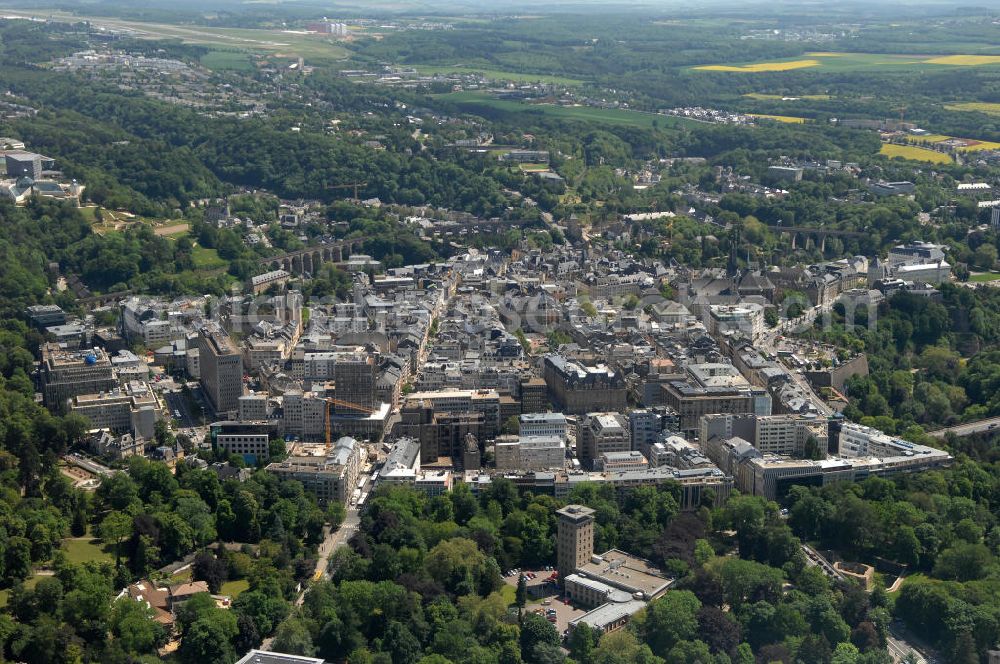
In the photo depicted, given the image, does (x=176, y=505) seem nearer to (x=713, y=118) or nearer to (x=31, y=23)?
(x=713, y=118)

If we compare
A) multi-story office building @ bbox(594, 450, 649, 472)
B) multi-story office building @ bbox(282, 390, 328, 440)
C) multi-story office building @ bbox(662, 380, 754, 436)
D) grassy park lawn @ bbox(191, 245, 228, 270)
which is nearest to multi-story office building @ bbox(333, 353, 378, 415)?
multi-story office building @ bbox(282, 390, 328, 440)

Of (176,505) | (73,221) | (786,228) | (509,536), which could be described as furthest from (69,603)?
(786,228)

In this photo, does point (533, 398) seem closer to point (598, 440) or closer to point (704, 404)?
point (598, 440)

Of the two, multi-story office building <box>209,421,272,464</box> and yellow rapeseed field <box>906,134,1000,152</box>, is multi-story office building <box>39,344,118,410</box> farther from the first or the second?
yellow rapeseed field <box>906,134,1000,152</box>

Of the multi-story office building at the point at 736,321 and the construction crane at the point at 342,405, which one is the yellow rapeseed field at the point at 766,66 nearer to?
the multi-story office building at the point at 736,321

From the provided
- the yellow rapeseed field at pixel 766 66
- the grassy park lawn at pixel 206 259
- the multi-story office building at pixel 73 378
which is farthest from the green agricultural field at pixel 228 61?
the multi-story office building at pixel 73 378

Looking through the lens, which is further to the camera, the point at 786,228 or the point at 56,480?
the point at 786,228
